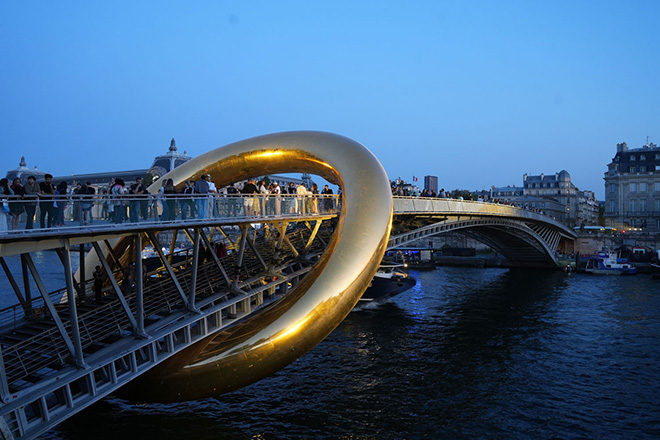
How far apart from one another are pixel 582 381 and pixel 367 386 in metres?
8.79

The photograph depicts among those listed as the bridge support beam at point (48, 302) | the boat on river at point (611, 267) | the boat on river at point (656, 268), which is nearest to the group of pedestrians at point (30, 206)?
the bridge support beam at point (48, 302)

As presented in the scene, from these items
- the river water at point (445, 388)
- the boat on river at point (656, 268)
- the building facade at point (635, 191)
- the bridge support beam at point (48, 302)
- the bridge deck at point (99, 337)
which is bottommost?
the river water at point (445, 388)

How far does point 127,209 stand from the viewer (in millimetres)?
12609

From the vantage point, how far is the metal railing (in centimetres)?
1041

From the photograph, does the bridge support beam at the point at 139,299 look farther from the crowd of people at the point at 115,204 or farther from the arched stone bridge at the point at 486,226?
the arched stone bridge at the point at 486,226


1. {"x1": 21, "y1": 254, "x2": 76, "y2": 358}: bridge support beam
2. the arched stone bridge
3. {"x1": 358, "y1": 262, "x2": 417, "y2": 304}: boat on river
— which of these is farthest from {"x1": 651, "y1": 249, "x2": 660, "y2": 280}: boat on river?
{"x1": 21, "y1": 254, "x2": 76, "y2": 358}: bridge support beam

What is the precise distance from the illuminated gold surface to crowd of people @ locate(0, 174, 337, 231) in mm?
2459

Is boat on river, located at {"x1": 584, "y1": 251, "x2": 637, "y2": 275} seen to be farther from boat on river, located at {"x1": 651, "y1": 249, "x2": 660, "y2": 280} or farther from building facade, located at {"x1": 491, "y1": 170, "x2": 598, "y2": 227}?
building facade, located at {"x1": 491, "y1": 170, "x2": 598, "y2": 227}

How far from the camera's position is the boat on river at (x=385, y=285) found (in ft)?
140

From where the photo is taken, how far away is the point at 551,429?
18391 millimetres

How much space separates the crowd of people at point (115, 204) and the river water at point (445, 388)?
6.56m

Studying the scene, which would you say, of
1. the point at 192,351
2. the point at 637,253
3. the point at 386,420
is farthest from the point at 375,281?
the point at 637,253

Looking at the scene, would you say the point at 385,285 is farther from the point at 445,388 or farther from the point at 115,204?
the point at 115,204

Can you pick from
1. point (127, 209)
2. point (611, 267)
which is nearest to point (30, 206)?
point (127, 209)
